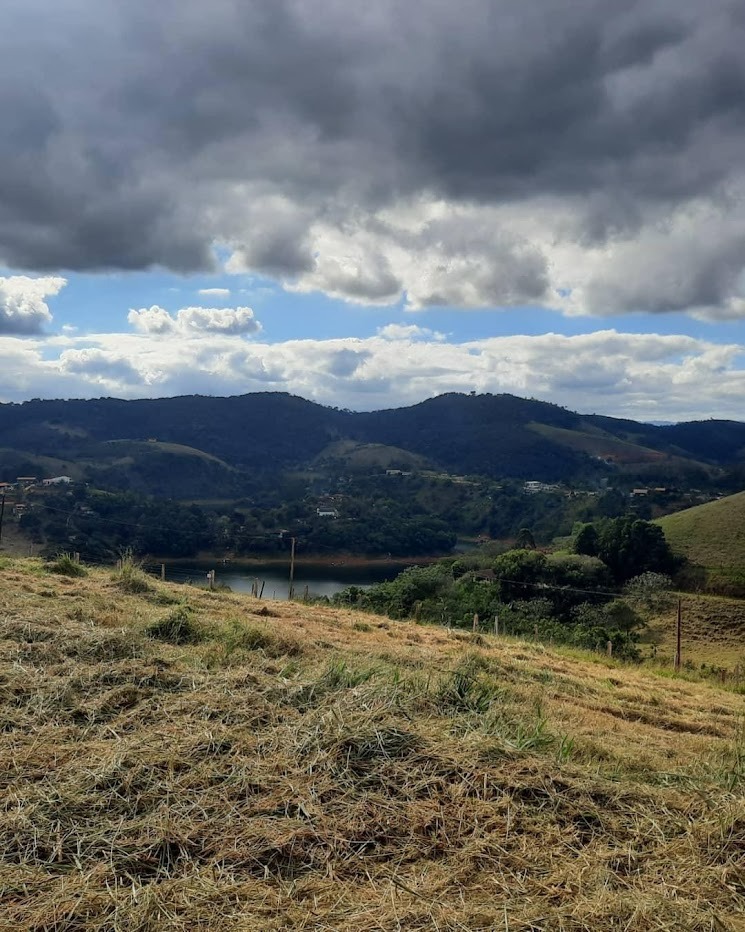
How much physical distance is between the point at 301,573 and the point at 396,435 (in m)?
127

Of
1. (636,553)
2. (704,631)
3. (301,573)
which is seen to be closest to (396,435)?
(301,573)

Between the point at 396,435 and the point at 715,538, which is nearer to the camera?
the point at 715,538

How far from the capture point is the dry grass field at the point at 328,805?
3400 mm

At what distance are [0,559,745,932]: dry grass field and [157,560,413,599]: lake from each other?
134 ft

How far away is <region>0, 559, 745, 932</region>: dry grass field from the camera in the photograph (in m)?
3.40

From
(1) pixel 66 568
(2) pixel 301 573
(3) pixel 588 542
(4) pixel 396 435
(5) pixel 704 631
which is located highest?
(4) pixel 396 435

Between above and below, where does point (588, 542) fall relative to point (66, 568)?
below

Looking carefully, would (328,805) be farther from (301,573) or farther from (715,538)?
(301,573)

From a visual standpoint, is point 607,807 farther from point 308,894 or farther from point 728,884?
point 308,894

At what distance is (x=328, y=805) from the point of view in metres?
4.20

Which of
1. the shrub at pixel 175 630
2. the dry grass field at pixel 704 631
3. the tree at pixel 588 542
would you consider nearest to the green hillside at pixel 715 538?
the dry grass field at pixel 704 631

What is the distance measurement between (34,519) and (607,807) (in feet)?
208

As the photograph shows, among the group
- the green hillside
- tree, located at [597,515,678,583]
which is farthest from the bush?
the green hillside

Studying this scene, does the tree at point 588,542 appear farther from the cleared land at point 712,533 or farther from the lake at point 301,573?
the lake at point 301,573
